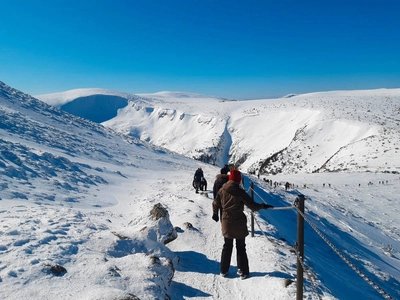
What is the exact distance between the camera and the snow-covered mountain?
4478 centimetres

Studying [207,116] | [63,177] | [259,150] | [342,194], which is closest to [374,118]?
[259,150]

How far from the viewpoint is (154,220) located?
8.52m

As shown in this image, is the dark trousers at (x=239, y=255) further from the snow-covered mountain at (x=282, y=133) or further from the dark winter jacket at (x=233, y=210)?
the snow-covered mountain at (x=282, y=133)

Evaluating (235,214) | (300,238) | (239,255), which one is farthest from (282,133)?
(300,238)

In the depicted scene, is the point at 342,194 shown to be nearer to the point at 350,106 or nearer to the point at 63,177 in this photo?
the point at 63,177

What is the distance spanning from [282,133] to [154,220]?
212 ft

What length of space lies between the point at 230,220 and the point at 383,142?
47147mm

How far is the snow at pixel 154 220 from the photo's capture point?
567 centimetres

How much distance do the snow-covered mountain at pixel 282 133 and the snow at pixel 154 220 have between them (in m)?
0.51

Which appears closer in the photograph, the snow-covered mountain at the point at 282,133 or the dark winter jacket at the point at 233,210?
the dark winter jacket at the point at 233,210

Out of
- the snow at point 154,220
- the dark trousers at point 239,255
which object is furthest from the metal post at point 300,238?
the dark trousers at point 239,255

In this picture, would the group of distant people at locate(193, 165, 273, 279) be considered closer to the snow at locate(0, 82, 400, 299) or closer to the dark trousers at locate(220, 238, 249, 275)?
the dark trousers at locate(220, 238, 249, 275)

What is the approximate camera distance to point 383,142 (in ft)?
145

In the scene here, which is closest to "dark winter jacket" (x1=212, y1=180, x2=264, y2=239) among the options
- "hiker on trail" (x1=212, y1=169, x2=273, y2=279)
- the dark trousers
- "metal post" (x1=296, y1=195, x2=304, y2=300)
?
"hiker on trail" (x1=212, y1=169, x2=273, y2=279)
